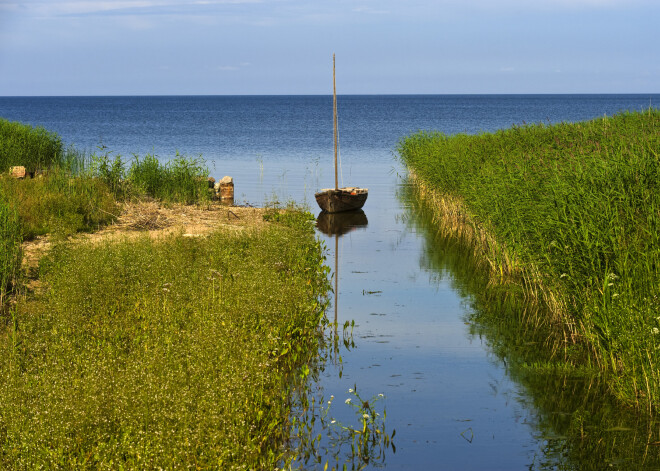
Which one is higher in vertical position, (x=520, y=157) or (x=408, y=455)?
(x=520, y=157)

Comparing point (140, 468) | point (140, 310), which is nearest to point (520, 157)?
point (140, 310)

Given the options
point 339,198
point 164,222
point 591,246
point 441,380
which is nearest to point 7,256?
point 441,380

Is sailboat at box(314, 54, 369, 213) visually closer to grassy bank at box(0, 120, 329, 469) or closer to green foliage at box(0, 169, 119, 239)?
grassy bank at box(0, 120, 329, 469)

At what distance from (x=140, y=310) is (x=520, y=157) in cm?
984

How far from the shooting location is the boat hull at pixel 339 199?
87.7 feet

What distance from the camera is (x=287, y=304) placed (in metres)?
12.0

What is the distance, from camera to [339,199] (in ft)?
88.2

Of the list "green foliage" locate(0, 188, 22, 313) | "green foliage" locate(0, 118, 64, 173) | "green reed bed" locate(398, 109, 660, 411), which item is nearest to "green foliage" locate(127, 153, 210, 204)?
"green foliage" locate(0, 118, 64, 173)

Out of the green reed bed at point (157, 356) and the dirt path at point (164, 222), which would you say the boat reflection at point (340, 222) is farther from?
the green reed bed at point (157, 356)

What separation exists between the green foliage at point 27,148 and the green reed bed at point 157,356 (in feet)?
30.6

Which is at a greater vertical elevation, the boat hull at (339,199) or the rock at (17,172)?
the rock at (17,172)

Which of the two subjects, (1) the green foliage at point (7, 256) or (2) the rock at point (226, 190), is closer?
(1) the green foliage at point (7, 256)

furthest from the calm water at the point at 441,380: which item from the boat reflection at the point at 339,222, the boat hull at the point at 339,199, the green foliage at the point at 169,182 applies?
the green foliage at the point at 169,182

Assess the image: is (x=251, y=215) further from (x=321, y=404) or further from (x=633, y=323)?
(x=633, y=323)
